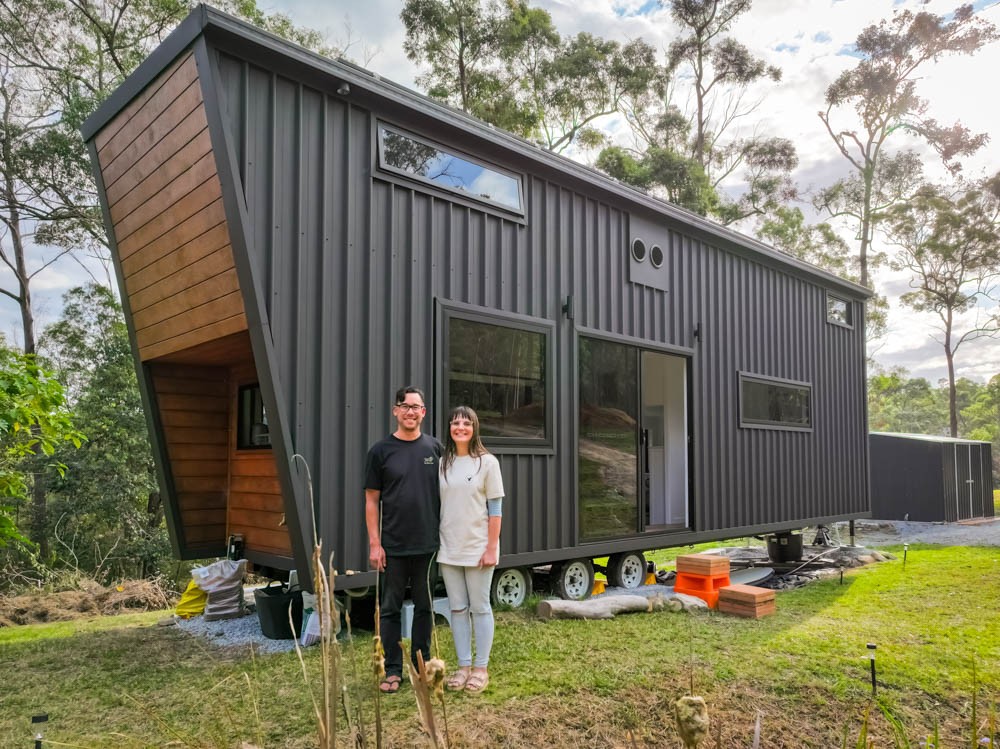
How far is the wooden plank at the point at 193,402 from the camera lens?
5804 mm

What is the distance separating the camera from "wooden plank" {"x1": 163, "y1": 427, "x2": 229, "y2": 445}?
5809 millimetres

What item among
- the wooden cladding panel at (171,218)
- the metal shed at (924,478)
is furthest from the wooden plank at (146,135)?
the metal shed at (924,478)

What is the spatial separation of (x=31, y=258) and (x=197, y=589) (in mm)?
11412

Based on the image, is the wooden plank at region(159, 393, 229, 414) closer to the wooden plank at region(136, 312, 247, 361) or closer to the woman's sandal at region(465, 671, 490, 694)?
the wooden plank at region(136, 312, 247, 361)

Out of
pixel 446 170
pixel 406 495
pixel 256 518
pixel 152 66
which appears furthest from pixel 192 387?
pixel 406 495

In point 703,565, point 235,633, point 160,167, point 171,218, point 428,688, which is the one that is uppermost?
point 160,167

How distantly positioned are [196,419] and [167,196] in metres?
1.83

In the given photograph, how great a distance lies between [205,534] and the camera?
19.8 ft

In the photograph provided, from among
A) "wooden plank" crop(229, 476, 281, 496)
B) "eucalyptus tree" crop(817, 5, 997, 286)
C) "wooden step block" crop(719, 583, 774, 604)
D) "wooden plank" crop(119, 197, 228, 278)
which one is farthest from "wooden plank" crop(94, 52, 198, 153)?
"eucalyptus tree" crop(817, 5, 997, 286)

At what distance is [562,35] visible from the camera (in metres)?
18.2

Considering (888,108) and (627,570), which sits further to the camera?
(888,108)

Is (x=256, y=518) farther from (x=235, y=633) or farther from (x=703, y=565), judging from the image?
(x=703, y=565)

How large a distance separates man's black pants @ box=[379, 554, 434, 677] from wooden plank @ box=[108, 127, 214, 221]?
254 centimetres

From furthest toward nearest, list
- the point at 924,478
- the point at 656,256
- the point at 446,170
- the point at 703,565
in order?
the point at 924,478 → the point at 656,256 → the point at 703,565 → the point at 446,170
